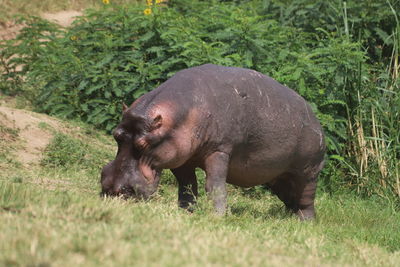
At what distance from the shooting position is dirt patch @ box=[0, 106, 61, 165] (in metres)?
7.48

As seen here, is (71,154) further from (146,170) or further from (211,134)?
(211,134)

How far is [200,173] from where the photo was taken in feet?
24.8

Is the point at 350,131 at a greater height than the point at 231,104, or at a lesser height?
lesser

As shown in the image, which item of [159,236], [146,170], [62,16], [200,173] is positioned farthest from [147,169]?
[62,16]

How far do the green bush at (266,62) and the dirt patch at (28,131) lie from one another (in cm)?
89

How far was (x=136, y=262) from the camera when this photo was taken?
2.58 m

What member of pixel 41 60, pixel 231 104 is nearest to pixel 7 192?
pixel 231 104

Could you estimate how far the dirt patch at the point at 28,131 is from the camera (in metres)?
7.48

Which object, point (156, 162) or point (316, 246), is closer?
point (316, 246)

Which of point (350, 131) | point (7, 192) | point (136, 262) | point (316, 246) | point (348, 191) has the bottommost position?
point (348, 191)

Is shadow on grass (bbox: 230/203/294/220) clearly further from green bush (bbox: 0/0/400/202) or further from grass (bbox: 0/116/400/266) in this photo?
A: green bush (bbox: 0/0/400/202)

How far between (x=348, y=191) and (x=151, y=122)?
405 centimetres

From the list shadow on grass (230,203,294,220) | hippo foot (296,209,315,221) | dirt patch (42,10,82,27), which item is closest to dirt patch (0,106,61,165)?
shadow on grass (230,203,294,220)

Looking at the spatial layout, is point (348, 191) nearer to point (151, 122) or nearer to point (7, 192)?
point (151, 122)
